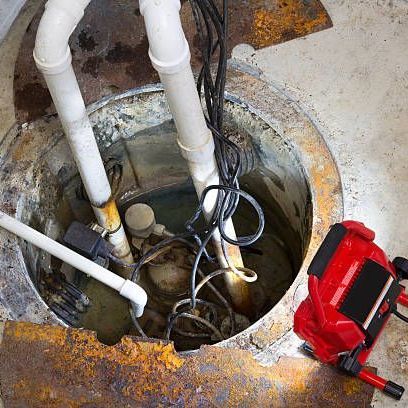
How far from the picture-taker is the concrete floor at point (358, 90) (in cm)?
185

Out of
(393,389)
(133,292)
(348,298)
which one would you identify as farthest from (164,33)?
(393,389)

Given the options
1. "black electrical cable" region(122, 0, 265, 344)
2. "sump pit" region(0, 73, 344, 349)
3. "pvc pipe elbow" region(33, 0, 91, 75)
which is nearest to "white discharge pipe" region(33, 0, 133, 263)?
"pvc pipe elbow" region(33, 0, 91, 75)

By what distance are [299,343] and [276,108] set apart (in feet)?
2.21

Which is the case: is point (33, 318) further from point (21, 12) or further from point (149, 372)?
point (21, 12)

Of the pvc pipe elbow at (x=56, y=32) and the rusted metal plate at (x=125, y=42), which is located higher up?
the pvc pipe elbow at (x=56, y=32)

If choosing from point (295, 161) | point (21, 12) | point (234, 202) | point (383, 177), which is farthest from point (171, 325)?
point (21, 12)

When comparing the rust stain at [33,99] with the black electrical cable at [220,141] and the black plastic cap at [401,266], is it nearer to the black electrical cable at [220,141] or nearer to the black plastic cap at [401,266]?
the black electrical cable at [220,141]

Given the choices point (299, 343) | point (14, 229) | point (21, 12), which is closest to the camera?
point (299, 343)

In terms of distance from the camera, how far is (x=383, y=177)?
188 cm

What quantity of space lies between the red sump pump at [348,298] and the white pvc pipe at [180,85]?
40 centimetres

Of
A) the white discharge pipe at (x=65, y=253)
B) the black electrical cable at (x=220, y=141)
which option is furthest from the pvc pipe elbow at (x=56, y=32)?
the white discharge pipe at (x=65, y=253)

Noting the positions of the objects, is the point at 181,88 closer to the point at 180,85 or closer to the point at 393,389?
the point at 180,85

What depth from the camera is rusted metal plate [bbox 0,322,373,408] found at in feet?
5.05

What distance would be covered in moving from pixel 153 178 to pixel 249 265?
0.46m
